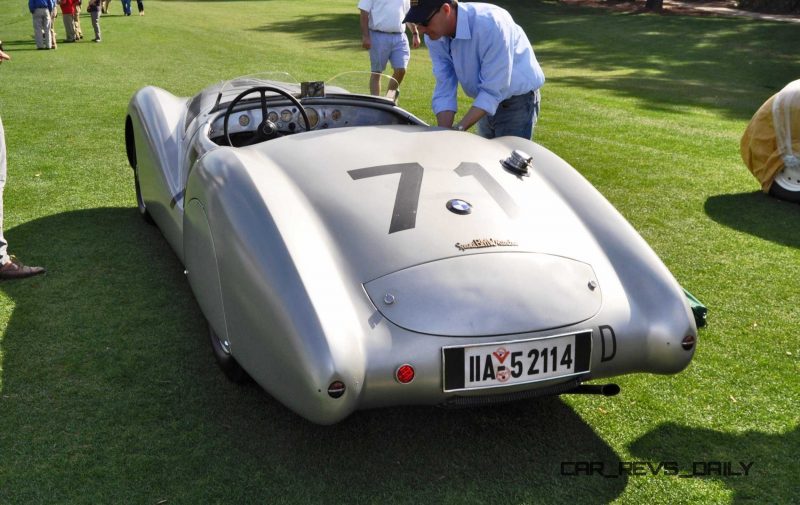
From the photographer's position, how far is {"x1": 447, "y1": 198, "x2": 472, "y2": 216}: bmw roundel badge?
3170 mm

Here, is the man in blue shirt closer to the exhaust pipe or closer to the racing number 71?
the racing number 71

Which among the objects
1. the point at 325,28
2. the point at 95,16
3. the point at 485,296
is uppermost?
the point at 485,296

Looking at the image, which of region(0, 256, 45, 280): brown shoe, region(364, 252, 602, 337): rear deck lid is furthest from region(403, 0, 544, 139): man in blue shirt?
region(0, 256, 45, 280): brown shoe

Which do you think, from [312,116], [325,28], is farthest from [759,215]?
[325,28]

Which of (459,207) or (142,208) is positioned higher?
(459,207)

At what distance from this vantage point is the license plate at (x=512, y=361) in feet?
8.70

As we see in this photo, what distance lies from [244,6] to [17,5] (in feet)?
25.8

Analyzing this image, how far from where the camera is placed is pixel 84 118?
8797 millimetres

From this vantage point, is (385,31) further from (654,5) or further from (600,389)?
(654,5)

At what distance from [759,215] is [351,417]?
4.15 meters

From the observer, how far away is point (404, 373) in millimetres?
2617

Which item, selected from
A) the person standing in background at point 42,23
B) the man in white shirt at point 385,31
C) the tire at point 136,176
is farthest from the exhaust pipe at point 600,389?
the person standing in background at point 42,23

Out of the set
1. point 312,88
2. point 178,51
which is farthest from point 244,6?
point 312,88

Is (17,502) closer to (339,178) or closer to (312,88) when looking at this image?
(339,178)
